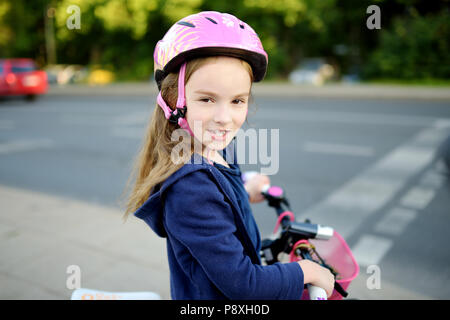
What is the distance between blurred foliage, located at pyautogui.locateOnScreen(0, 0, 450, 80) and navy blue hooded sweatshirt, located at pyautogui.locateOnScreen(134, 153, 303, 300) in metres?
18.5

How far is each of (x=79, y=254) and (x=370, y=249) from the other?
2.59 metres

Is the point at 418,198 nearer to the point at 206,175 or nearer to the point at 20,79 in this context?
the point at 206,175

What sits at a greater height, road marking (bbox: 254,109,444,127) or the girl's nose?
the girl's nose

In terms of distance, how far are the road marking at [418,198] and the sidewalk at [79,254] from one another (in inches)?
66.2

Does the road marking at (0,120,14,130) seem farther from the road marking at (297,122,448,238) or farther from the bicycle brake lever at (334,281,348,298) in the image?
the bicycle brake lever at (334,281,348,298)

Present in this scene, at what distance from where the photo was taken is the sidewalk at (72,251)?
105 inches

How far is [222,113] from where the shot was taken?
1.23 meters

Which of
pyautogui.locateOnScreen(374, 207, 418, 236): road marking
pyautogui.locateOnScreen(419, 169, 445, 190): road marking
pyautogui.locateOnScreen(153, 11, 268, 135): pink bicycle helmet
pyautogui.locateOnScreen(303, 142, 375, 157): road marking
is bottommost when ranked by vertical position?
pyautogui.locateOnScreen(374, 207, 418, 236): road marking

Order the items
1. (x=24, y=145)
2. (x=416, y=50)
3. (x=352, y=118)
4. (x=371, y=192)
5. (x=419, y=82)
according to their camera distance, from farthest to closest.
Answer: (x=416, y=50), (x=419, y=82), (x=352, y=118), (x=24, y=145), (x=371, y=192)

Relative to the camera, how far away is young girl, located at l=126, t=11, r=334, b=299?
1144mm

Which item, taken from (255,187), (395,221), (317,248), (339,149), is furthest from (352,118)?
(317,248)

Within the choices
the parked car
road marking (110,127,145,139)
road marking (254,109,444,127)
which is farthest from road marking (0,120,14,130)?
the parked car

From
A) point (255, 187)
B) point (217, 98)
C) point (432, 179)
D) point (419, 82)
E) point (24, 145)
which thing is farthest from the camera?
point (419, 82)
